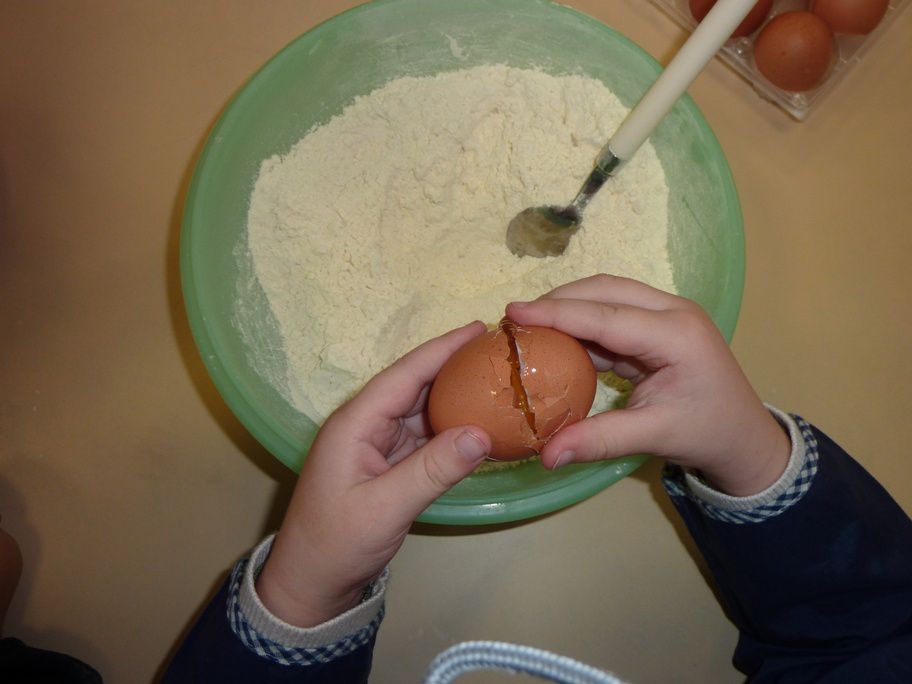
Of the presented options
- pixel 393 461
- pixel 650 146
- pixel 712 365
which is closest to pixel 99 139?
pixel 393 461

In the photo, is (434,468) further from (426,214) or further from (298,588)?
(426,214)

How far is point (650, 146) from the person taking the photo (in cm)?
107

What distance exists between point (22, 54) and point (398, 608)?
1135 mm

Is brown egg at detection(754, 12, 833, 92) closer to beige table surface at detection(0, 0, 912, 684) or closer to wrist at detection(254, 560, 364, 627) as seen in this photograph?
beige table surface at detection(0, 0, 912, 684)

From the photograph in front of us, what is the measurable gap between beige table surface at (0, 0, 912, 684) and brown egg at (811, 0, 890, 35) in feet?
0.29

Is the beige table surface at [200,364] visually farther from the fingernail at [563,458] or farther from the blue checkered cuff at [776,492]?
the fingernail at [563,458]

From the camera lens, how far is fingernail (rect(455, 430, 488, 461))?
2.15 ft

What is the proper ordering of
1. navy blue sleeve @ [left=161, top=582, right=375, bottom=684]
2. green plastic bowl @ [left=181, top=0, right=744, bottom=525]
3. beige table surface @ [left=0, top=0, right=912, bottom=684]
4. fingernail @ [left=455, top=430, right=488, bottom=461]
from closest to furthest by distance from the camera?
fingernail @ [left=455, top=430, right=488, bottom=461] < navy blue sleeve @ [left=161, top=582, right=375, bottom=684] < green plastic bowl @ [left=181, top=0, right=744, bottom=525] < beige table surface @ [left=0, top=0, right=912, bottom=684]

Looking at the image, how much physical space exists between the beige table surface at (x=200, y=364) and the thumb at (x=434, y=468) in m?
0.38

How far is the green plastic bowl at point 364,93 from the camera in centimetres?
89

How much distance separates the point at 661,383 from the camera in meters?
0.75

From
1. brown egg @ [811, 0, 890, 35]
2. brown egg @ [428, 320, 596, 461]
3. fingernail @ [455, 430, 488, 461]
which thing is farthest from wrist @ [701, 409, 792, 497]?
brown egg @ [811, 0, 890, 35]

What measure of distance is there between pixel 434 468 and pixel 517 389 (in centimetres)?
12

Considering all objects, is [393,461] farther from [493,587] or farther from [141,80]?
[141,80]
